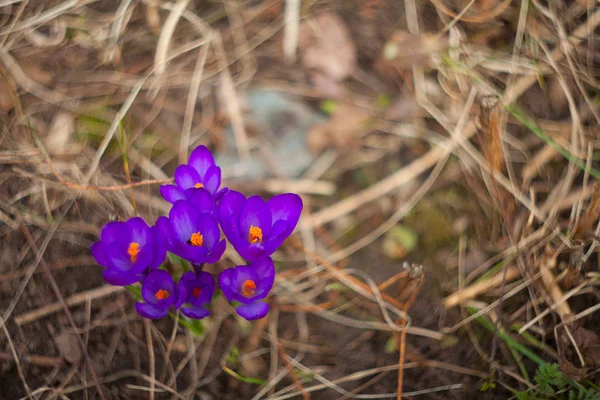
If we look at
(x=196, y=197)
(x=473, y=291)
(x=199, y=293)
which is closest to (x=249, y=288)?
(x=199, y=293)

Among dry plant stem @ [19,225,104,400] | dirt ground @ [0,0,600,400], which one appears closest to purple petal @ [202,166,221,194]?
dirt ground @ [0,0,600,400]

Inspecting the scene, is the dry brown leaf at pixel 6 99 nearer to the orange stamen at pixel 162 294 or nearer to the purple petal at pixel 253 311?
the orange stamen at pixel 162 294

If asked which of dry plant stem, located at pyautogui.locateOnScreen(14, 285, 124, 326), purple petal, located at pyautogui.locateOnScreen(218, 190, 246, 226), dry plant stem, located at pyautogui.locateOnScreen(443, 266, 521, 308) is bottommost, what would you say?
dry plant stem, located at pyautogui.locateOnScreen(443, 266, 521, 308)

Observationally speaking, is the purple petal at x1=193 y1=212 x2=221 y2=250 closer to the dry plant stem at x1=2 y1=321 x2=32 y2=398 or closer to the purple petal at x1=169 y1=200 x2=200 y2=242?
the purple petal at x1=169 y1=200 x2=200 y2=242

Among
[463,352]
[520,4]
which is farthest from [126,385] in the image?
[520,4]

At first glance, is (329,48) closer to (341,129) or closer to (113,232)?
(341,129)

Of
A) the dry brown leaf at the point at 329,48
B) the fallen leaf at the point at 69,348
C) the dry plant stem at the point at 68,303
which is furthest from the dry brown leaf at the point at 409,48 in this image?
the fallen leaf at the point at 69,348

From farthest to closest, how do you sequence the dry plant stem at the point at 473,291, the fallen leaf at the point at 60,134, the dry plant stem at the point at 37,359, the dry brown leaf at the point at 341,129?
1. the dry brown leaf at the point at 341,129
2. the fallen leaf at the point at 60,134
3. the dry plant stem at the point at 473,291
4. the dry plant stem at the point at 37,359
